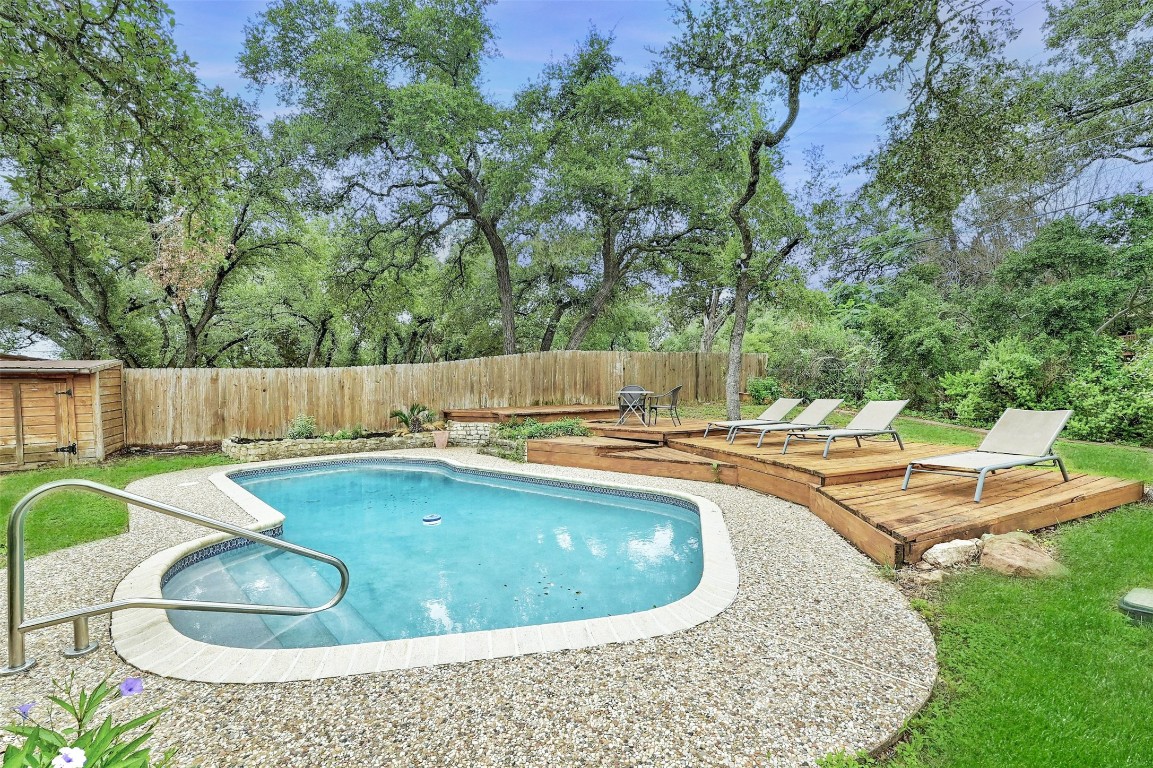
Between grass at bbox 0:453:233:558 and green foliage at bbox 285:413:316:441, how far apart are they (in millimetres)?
1147

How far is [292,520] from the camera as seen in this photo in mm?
5859

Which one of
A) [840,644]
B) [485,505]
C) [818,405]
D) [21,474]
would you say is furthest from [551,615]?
[21,474]

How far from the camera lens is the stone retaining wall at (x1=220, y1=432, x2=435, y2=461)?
9180mm

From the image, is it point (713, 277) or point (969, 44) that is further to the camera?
point (713, 277)

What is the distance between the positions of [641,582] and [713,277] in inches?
437

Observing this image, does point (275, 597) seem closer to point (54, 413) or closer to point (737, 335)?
point (54, 413)

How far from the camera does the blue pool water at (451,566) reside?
3.40 m

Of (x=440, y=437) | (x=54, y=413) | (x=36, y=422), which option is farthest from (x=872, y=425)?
(x=36, y=422)

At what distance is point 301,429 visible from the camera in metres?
9.79

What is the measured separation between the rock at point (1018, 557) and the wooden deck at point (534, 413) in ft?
24.9

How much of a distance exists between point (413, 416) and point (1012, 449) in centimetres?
1000

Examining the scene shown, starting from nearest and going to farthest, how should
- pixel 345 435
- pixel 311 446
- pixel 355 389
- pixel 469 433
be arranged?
pixel 311 446 → pixel 345 435 → pixel 469 433 → pixel 355 389

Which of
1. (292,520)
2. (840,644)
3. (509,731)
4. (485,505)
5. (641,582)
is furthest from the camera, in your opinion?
(485,505)

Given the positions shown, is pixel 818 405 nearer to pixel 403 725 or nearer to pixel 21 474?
pixel 403 725
